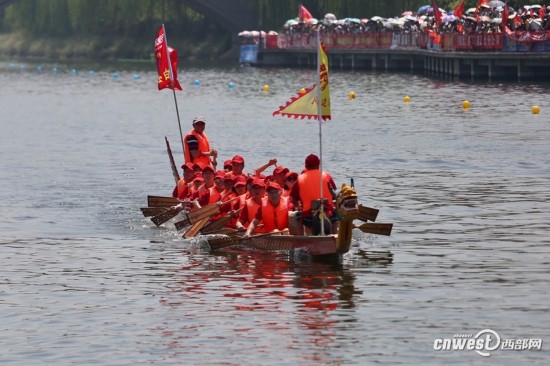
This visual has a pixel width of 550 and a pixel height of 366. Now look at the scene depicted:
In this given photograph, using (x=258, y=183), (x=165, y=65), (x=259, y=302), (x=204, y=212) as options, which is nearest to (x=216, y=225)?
(x=204, y=212)

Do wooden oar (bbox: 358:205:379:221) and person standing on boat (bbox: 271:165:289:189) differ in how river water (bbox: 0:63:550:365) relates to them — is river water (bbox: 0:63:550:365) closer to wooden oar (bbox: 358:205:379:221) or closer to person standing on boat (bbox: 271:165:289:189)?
wooden oar (bbox: 358:205:379:221)

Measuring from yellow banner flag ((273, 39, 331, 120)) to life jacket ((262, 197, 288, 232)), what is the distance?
151 cm

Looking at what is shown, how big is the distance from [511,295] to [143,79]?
76.6 metres

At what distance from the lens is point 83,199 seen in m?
34.1

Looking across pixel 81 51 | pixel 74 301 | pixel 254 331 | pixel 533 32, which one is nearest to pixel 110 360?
pixel 254 331

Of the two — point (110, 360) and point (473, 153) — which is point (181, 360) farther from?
point (473, 153)

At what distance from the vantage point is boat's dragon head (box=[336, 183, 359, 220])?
874 inches

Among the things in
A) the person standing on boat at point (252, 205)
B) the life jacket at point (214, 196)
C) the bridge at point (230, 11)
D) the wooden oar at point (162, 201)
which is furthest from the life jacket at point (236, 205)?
the bridge at point (230, 11)

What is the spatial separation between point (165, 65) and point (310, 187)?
10.3 m

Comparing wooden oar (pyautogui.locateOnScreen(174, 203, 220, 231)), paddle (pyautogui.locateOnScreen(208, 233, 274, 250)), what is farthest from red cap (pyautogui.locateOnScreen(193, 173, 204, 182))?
paddle (pyautogui.locateOnScreen(208, 233, 274, 250))

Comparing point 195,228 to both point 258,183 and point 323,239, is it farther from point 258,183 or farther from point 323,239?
point 323,239

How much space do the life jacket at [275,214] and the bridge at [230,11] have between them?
9720 centimetres

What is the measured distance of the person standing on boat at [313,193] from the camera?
23891mm

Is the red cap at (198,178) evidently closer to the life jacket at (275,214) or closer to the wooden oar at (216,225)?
the wooden oar at (216,225)
